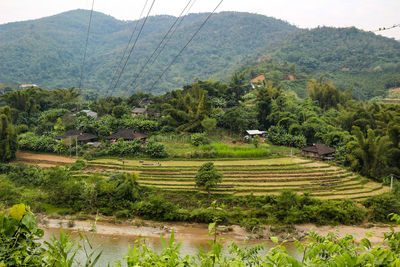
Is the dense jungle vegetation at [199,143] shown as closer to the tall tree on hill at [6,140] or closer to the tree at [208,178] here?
the tall tree on hill at [6,140]

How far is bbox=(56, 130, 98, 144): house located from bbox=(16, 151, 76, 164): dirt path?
2134 mm

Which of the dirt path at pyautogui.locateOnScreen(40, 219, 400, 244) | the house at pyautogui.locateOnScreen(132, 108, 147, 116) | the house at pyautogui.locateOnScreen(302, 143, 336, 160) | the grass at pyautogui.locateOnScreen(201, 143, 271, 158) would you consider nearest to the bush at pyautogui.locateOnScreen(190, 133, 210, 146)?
the grass at pyautogui.locateOnScreen(201, 143, 271, 158)

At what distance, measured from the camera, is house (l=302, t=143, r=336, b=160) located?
22.6 meters

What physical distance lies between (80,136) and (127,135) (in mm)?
4051

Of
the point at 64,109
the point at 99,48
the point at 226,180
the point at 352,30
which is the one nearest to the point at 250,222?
the point at 226,180

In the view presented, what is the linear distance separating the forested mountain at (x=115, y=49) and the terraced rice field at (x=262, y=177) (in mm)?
36636

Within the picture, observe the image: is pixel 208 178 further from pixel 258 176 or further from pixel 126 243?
pixel 126 243

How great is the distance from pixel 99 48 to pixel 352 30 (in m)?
75.6

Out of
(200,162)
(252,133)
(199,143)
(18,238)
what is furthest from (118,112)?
(18,238)

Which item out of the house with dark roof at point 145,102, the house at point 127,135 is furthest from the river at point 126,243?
the house with dark roof at point 145,102

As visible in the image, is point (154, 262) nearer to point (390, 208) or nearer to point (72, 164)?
point (390, 208)

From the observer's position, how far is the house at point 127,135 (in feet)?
78.7

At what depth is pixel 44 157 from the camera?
884 inches

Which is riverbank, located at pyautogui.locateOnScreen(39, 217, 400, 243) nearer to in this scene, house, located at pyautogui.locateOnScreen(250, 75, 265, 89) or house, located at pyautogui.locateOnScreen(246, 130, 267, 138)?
house, located at pyautogui.locateOnScreen(246, 130, 267, 138)
